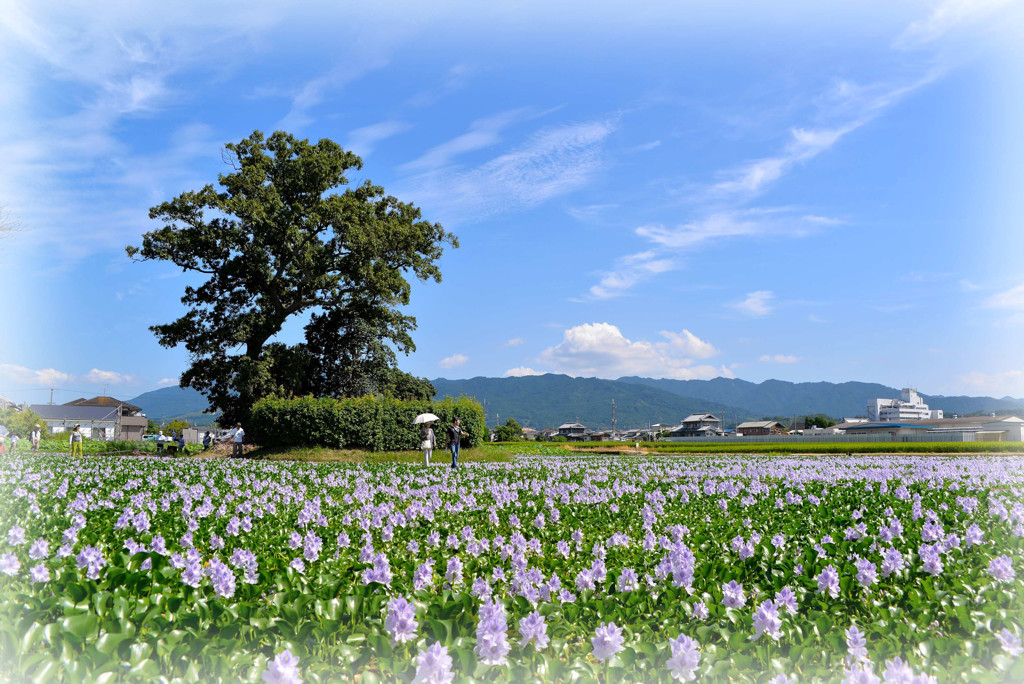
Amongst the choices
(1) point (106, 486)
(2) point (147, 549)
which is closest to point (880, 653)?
(2) point (147, 549)

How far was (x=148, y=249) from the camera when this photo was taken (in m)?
30.5

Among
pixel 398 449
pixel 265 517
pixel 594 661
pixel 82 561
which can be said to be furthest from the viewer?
pixel 398 449

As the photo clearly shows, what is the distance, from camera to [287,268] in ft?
106

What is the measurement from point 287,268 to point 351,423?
1151 cm

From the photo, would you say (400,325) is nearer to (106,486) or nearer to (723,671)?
(106,486)

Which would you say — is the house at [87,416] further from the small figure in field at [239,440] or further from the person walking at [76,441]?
the small figure in field at [239,440]

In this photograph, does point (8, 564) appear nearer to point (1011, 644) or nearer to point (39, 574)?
point (39, 574)

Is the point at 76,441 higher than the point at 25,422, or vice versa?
the point at 25,422

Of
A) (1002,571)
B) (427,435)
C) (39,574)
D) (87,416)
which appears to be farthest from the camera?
(87,416)

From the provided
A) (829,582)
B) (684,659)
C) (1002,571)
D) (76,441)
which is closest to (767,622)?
(684,659)

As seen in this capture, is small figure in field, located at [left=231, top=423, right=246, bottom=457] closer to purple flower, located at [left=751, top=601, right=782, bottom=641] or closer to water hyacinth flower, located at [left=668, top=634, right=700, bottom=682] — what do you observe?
purple flower, located at [left=751, top=601, right=782, bottom=641]

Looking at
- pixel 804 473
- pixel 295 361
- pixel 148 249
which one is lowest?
pixel 804 473

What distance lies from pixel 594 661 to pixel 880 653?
1559 millimetres

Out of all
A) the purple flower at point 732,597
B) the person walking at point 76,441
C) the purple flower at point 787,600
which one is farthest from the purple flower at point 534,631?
the person walking at point 76,441
